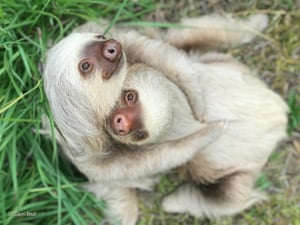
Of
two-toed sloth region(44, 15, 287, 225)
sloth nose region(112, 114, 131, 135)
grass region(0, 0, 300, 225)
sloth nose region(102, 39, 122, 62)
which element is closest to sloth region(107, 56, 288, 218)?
two-toed sloth region(44, 15, 287, 225)

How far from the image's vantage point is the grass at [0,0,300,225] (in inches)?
137

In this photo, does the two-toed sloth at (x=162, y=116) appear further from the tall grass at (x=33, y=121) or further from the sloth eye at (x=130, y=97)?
the tall grass at (x=33, y=121)

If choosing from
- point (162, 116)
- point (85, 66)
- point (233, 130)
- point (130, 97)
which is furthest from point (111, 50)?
point (233, 130)

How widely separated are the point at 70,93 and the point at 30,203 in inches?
52.7

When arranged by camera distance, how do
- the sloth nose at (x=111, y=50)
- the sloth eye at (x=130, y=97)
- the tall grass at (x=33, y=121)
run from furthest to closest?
the tall grass at (x=33, y=121) → the sloth eye at (x=130, y=97) → the sloth nose at (x=111, y=50)

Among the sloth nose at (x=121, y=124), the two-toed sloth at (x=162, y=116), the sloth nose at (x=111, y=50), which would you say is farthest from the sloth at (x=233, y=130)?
the sloth nose at (x=111, y=50)

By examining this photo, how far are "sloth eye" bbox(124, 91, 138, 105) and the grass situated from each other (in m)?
0.57

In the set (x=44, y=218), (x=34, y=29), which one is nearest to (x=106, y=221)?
(x=44, y=218)

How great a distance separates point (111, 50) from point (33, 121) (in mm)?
1026

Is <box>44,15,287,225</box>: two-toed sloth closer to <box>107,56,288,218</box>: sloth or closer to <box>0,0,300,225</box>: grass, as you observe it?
<box>107,56,288,218</box>: sloth

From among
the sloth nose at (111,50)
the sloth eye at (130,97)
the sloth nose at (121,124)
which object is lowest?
the sloth nose at (121,124)

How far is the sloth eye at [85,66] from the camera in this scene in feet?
8.98

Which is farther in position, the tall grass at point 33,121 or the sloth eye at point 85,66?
the tall grass at point 33,121

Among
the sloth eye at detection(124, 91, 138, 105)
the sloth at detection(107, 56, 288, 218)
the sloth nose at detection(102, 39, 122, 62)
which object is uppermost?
the sloth nose at detection(102, 39, 122, 62)
